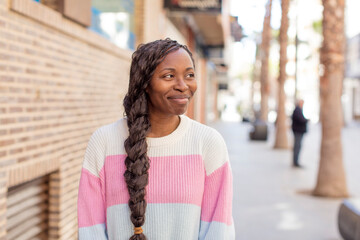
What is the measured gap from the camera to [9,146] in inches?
158

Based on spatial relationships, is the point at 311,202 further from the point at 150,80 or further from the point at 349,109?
the point at 349,109

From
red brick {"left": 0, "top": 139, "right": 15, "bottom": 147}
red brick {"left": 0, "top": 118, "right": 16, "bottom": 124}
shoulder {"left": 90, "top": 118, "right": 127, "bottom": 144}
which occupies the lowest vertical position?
red brick {"left": 0, "top": 139, "right": 15, "bottom": 147}

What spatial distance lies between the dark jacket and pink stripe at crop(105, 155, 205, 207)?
12.0 m

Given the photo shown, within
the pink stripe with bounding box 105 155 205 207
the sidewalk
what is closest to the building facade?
the pink stripe with bounding box 105 155 205 207

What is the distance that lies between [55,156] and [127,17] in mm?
4306

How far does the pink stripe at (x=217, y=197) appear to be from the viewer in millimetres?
2178

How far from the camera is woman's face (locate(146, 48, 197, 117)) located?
6.84ft

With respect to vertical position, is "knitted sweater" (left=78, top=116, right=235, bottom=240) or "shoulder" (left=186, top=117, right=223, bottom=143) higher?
"shoulder" (left=186, top=117, right=223, bottom=143)

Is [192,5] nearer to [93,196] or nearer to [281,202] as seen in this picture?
[281,202]

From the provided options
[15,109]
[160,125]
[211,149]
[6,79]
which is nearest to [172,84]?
[160,125]

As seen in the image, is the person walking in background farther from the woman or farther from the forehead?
the forehead

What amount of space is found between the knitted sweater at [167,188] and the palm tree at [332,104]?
26.2 ft

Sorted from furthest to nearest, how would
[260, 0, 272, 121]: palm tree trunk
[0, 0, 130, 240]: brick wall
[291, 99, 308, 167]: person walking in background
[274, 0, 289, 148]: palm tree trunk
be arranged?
[260, 0, 272, 121]: palm tree trunk < [274, 0, 289, 148]: palm tree trunk < [291, 99, 308, 167]: person walking in background < [0, 0, 130, 240]: brick wall

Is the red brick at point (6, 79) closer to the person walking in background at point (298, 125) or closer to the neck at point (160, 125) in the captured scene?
the neck at point (160, 125)
